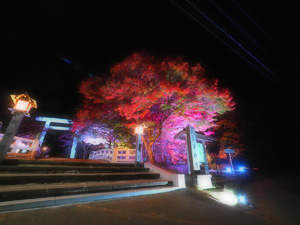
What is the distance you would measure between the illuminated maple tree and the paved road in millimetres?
6244

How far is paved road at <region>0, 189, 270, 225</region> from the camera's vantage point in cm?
227

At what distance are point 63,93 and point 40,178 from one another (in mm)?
22626

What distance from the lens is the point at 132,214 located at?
2.79 m

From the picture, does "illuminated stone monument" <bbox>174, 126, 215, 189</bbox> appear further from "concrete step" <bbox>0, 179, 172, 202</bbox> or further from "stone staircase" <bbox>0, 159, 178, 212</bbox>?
"concrete step" <bbox>0, 179, 172, 202</bbox>

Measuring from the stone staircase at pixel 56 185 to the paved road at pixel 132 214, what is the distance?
0.24 m

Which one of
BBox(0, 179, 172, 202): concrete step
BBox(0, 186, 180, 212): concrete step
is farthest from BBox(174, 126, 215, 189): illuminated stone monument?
BBox(0, 186, 180, 212): concrete step

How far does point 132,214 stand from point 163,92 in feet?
22.6

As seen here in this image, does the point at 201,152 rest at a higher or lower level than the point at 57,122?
lower

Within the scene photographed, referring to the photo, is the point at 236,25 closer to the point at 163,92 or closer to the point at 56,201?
the point at 163,92

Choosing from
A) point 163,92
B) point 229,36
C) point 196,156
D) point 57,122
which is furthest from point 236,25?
point 57,122

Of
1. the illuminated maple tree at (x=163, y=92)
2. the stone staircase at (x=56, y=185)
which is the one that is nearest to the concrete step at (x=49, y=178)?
the stone staircase at (x=56, y=185)

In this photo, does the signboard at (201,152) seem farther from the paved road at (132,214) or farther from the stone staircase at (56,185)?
the paved road at (132,214)

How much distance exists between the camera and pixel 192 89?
920 centimetres

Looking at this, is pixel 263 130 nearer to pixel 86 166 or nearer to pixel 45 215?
pixel 86 166
